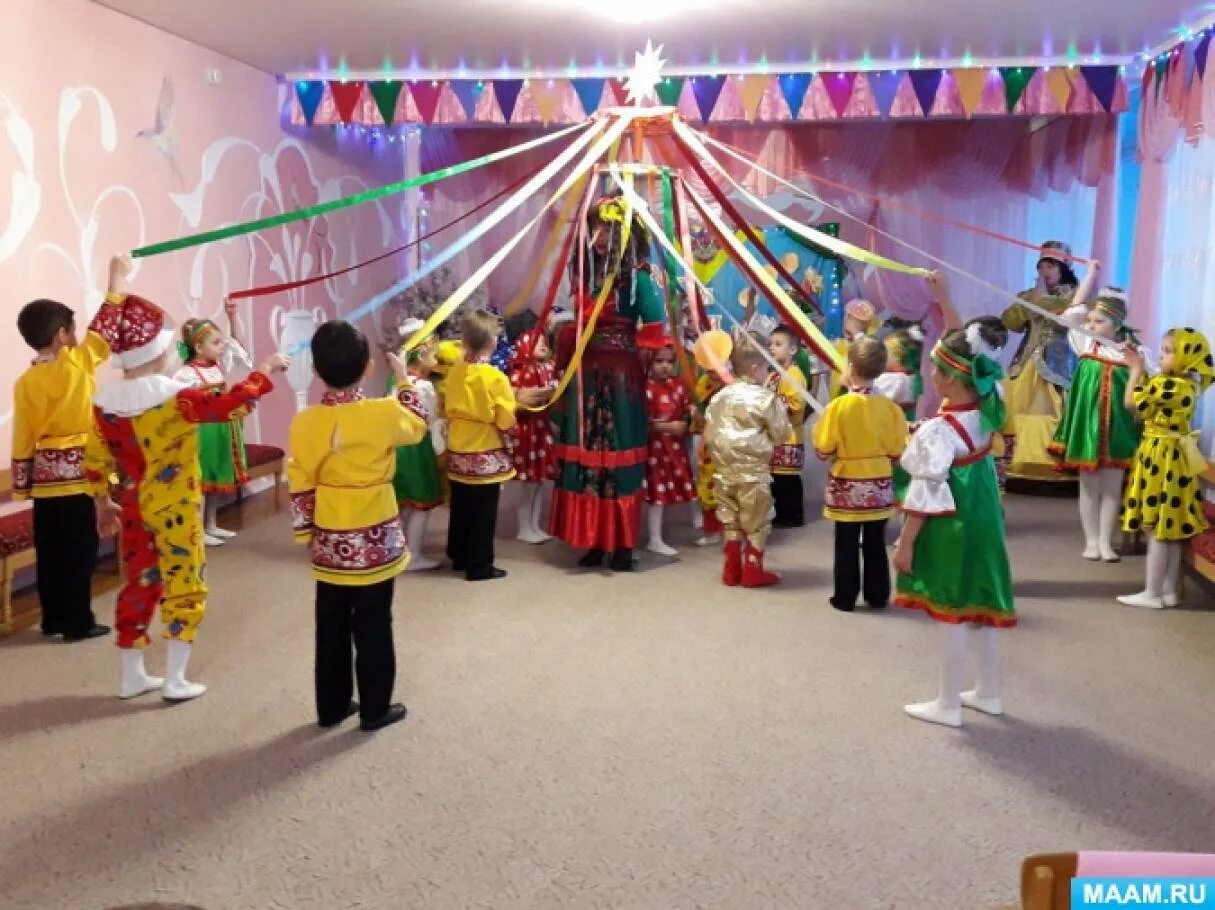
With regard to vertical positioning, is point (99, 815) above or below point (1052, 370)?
below

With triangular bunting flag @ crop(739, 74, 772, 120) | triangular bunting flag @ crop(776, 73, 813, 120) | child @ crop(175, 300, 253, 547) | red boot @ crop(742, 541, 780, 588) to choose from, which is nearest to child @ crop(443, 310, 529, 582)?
child @ crop(175, 300, 253, 547)

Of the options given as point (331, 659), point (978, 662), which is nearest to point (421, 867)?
point (331, 659)

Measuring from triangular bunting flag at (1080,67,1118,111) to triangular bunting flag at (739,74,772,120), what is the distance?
6.80ft

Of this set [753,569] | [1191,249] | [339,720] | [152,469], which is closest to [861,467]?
[753,569]

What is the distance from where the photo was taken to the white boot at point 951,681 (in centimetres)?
325

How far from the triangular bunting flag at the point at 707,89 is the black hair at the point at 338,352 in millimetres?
4926

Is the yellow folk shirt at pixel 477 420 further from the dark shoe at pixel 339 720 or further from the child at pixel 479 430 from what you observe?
the dark shoe at pixel 339 720

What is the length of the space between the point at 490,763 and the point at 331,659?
608 mm

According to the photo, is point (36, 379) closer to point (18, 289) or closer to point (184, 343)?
point (18, 289)

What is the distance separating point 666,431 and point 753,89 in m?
3.21

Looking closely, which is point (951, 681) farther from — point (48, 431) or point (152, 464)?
point (48, 431)

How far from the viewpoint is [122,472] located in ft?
10.9

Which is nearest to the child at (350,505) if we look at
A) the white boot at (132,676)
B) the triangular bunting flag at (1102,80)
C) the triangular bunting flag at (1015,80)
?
the white boot at (132,676)

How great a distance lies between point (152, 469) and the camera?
329cm
